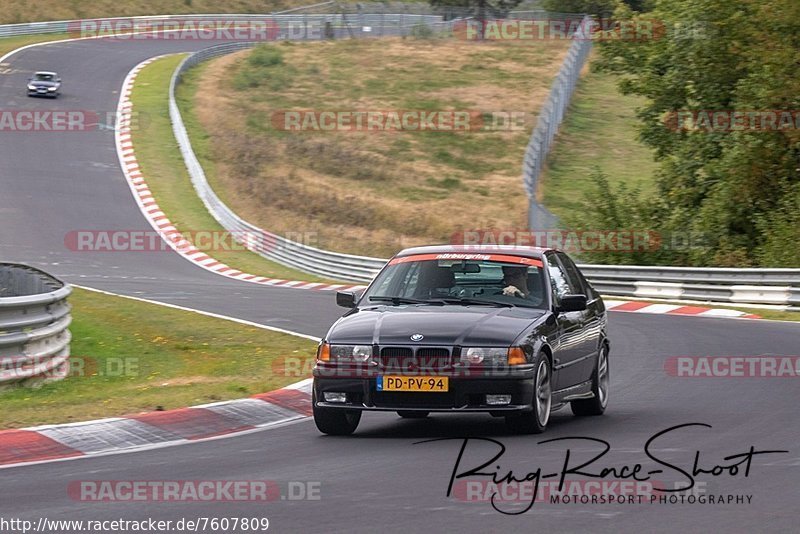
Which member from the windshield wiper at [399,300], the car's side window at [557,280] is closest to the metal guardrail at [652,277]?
the car's side window at [557,280]

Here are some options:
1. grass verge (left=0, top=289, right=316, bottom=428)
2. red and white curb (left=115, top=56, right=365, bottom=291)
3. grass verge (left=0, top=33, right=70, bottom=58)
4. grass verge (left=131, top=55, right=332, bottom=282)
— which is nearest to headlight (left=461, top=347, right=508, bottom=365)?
grass verge (left=0, top=289, right=316, bottom=428)

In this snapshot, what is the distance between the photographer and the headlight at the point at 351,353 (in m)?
9.84

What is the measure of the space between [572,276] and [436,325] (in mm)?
2328

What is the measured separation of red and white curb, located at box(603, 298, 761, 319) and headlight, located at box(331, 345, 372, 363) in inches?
543

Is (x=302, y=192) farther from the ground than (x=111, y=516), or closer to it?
closer to it

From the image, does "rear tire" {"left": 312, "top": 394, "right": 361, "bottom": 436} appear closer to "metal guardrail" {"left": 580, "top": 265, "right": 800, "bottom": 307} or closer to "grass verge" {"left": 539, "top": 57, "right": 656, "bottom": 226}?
"metal guardrail" {"left": 580, "top": 265, "right": 800, "bottom": 307}

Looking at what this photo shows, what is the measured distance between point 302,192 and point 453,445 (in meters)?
34.6

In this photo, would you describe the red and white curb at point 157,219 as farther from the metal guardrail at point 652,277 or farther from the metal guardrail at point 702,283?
the metal guardrail at point 702,283

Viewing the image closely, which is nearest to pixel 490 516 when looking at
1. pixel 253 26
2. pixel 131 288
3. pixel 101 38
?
pixel 131 288

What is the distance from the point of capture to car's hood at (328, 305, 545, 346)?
9.73 m

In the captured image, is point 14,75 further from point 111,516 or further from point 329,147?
point 111,516

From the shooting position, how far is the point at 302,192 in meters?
43.7

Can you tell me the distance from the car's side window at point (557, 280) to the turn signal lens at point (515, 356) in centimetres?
122

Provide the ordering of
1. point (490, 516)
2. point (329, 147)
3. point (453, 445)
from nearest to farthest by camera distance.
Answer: point (490, 516) → point (453, 445) → point (329, 147)
